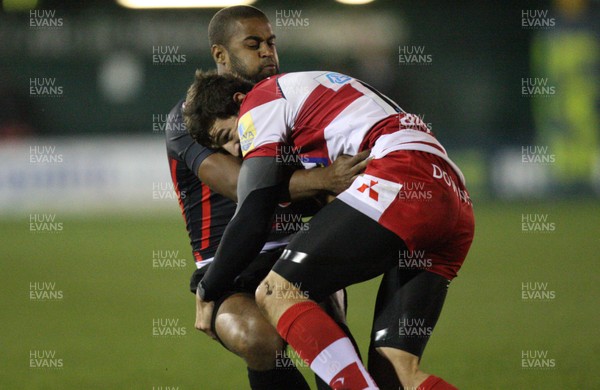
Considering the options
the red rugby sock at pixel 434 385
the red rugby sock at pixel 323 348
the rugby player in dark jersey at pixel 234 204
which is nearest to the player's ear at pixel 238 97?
the rugby player in dark jersey at pixel 234 204

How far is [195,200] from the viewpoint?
175 inches

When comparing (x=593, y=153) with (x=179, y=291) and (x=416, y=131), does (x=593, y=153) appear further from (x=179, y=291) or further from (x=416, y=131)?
(x=416, y=131)

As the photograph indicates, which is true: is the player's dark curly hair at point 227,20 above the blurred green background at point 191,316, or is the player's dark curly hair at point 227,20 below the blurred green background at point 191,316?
Answer: above

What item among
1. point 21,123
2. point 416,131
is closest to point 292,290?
point 416,131

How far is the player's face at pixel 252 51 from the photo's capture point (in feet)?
15.8

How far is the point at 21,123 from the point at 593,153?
10.7m

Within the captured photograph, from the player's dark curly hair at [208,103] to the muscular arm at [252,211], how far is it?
0.49 meters

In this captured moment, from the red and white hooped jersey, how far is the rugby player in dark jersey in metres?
0.10

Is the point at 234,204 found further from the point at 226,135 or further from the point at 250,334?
the point at 250,334

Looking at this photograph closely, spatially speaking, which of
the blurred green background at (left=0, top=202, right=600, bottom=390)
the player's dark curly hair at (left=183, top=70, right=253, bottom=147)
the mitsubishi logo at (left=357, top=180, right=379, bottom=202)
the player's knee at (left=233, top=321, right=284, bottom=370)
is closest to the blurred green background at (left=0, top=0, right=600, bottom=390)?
the blurred green background at (left=0, top=202, right=600, bottom=390)

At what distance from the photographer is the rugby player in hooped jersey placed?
321 cm

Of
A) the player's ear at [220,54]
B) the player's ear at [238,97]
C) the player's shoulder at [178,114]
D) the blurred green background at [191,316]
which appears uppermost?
the player's ear at [220,54]

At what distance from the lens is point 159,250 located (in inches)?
422

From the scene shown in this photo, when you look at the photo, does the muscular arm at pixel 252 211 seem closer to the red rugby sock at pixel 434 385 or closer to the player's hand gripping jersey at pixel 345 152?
the player's hand gripping jersey at pixel 345 152
